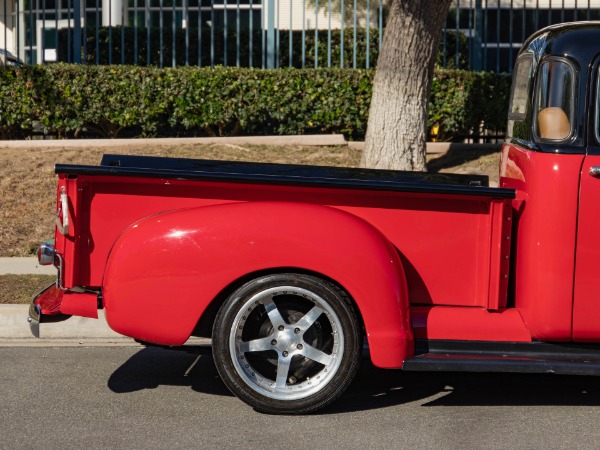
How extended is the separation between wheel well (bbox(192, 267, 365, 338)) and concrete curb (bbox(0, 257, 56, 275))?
12.4 ft

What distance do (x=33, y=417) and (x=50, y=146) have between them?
25.6 feet

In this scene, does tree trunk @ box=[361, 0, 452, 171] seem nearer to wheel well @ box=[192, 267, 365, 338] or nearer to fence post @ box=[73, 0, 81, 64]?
fence post @ box=[73, 0, 81, 64]

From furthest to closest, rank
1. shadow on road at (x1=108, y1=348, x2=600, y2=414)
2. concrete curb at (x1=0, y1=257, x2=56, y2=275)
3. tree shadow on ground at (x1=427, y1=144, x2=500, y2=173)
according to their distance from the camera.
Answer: tree shadow on ground at (x1=427, y1=144, x2=500, y2=173)
concrete curb at (x1=0, y1=257, x2=56, y2=275)
shadow on road at (x1=108, y1=348, x2=600, y2=414)

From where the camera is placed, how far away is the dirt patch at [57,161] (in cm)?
1049

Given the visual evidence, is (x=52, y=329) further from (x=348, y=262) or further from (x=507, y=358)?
(x=507, y=358)

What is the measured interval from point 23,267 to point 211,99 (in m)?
4.40

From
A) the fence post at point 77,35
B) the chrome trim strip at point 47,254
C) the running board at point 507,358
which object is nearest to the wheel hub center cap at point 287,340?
the running board at point 507,358

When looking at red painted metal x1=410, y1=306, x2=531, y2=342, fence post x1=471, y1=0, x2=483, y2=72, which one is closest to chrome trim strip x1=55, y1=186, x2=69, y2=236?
red painted metal x1=410, y1=306, x2=531, y2=342

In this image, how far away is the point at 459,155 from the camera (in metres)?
12.8

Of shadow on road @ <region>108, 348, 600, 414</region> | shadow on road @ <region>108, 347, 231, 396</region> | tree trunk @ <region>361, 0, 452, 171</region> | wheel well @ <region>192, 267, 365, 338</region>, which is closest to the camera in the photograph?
wheel well @ <region>192, 267, 365, 338</region>

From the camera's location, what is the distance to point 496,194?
5.18 m

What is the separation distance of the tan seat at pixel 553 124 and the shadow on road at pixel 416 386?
4.87 ft

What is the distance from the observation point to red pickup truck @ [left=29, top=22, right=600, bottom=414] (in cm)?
513

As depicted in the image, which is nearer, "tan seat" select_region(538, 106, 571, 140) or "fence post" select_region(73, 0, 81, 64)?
"tan seat" select_region(538, 106, 571, 140)
